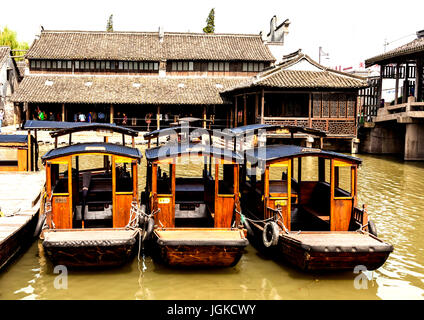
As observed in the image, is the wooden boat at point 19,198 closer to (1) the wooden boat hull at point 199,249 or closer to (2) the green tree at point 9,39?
(1) the wooden boat hull at point 199,249

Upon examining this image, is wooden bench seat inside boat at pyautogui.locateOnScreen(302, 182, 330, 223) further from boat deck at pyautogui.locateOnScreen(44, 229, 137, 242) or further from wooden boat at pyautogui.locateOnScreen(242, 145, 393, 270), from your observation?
boat deck at pyautogui.locateOnScreen(44, 229, 137, 242)

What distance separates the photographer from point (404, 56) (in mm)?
24719

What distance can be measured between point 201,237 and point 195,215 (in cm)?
206

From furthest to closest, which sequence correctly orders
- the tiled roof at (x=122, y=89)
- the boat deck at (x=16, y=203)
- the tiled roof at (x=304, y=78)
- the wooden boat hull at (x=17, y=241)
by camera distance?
1. the tiled roof at (x=122, y=89)
2. the tiled roof at (x=304, y=78)
3. the boat deck at (x=16, y=203)
4. the wooden boat hull at (x=17, y=241)

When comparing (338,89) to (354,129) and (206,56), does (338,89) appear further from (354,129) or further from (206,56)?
(206,56)

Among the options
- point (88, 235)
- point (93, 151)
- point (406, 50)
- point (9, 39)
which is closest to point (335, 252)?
point (88, 235)

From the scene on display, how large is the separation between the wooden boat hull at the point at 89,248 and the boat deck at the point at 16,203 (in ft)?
2.75

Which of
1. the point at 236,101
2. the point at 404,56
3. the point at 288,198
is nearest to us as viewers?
the point at 288,198

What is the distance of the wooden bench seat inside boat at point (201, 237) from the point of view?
7762 millimetres

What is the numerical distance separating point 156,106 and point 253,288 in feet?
89.3

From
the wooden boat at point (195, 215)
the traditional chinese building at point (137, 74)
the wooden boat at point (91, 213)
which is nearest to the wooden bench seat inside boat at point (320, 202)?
the wooden boat at point (195, 215)

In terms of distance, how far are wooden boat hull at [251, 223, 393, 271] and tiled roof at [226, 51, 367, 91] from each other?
1780 cm
